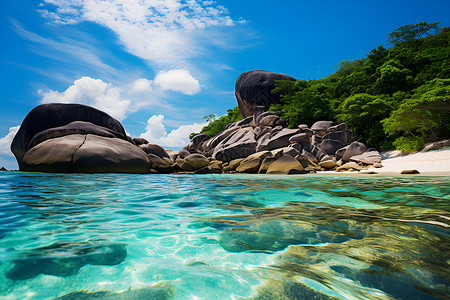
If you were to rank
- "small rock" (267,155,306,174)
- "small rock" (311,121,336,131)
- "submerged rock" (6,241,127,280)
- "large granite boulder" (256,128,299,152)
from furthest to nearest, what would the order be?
"small rock" (311,121,336,131), "large granite boulder" (256,128,299,152), "small rock" (267,155,306,174), "submerged rock" (6,241,127,280)

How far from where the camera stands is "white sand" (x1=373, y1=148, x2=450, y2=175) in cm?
1055

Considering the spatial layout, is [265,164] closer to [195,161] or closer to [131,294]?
[195,161]

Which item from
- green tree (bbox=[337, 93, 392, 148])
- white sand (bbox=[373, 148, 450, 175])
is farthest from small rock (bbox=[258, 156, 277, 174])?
green tree (bbox=[337, 93, 392, 148])

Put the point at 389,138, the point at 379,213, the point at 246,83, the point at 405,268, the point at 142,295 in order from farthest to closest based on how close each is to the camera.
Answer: the point at 246,83 < the point at 389,138 < the point at 379,213 < the point at 405,268 < the point at 142,295

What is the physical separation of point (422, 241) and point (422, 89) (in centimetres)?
1869

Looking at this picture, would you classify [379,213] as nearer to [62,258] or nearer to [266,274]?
[266,274]

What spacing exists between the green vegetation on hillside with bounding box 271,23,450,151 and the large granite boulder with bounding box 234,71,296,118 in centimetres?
140

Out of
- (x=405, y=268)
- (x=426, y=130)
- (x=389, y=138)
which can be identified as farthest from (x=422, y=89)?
(x=405, y=268)

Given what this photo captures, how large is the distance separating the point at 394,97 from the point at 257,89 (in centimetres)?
1437

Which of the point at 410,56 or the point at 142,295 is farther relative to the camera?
the point at 410,56

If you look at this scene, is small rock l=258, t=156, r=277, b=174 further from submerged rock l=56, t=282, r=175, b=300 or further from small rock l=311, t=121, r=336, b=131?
submerged rock l=56, t=282, r=175, b=300

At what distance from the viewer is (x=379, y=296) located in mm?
1064

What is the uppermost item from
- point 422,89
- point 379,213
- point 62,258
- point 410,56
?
point 410,56

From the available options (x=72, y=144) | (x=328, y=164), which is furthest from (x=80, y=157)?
(x=328, y=164)
